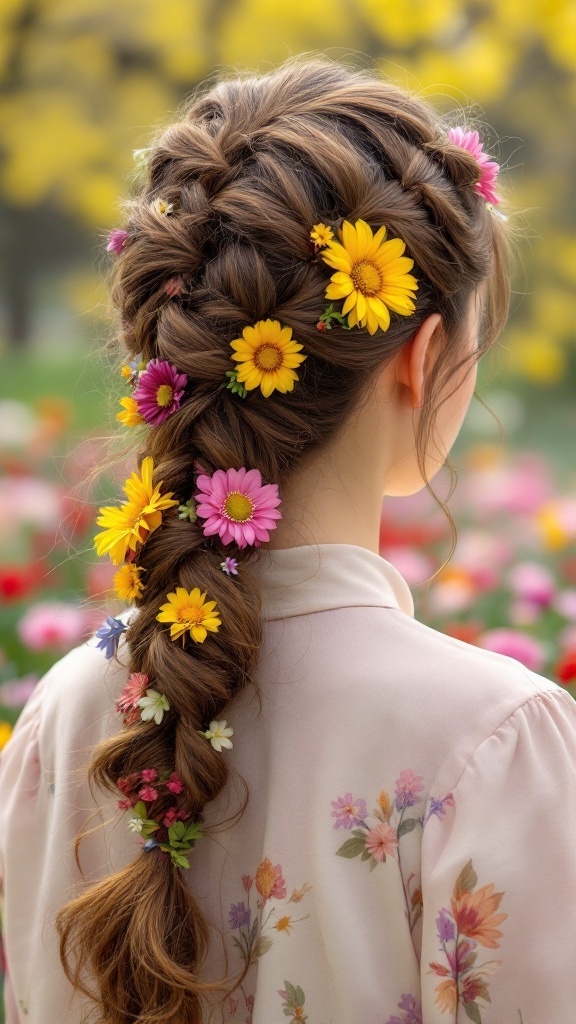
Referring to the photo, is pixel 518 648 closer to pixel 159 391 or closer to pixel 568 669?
pixel 568 669

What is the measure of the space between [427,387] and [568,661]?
659 mm

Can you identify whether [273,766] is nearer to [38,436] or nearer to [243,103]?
[243,103]

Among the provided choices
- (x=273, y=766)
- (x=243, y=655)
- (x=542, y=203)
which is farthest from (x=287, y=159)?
(x=542, y=203)

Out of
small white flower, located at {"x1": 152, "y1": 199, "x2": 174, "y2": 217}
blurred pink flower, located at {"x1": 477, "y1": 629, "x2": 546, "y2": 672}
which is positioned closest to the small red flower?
blurred pink flower, located at {"x1": 477, "y1": 629, "x2": 546, "y2": 672}

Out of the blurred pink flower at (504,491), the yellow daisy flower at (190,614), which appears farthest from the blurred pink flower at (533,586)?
the yellow daisy flower at (190,614)

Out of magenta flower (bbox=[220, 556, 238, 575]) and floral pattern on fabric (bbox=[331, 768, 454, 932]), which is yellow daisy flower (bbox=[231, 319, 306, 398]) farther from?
floral pattern on fabric (bbox=[331, 768, 454, 932])

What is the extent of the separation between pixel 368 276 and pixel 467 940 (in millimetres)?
567

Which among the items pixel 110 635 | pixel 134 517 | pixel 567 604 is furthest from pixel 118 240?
pixel 567 604

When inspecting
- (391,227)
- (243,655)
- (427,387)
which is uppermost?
(391,227)

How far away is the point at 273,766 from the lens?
3.05 ft

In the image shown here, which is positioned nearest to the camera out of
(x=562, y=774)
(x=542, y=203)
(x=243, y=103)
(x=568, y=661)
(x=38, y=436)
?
(x=562, y=774)

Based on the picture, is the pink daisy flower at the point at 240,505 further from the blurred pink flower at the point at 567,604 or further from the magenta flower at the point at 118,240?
the blurred pink flower at the point at 567,604

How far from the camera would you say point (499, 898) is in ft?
2.71

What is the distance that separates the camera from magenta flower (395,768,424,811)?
2.83 ft
